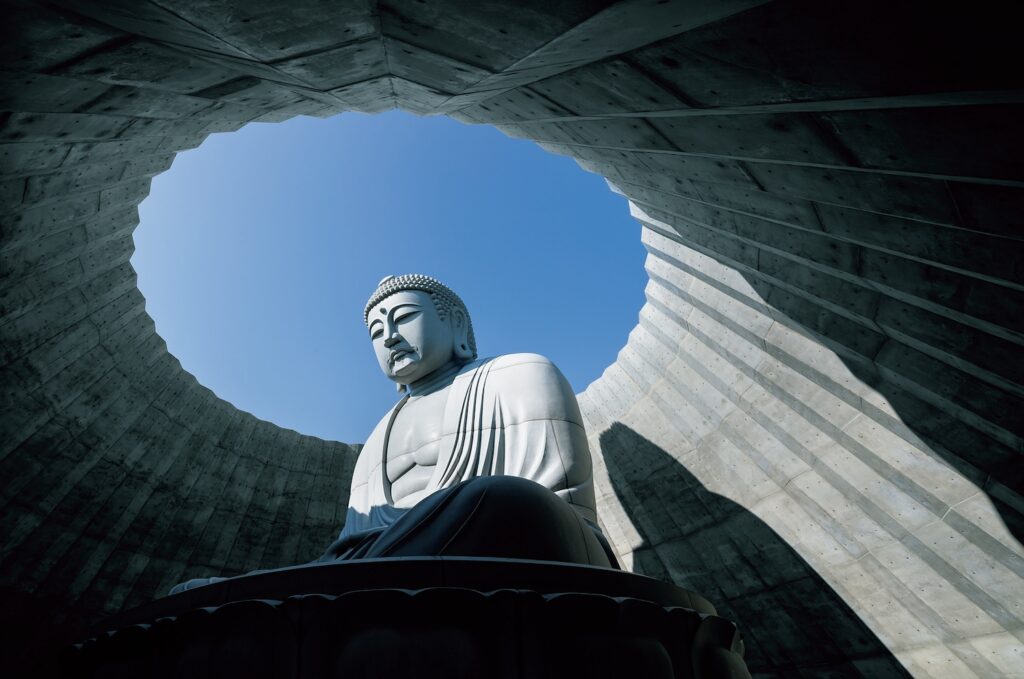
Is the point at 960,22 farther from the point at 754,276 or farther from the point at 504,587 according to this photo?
the point at 754,276

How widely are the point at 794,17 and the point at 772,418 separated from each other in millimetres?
4043

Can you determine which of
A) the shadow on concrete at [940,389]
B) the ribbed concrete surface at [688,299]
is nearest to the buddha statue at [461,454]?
the ribbed concrete surface at [688,299]

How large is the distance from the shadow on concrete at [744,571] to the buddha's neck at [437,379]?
229 centimetres

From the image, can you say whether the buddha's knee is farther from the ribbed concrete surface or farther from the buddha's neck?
the buddha's neck

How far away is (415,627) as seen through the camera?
1.72 meters

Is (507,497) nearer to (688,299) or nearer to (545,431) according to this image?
(545,431)

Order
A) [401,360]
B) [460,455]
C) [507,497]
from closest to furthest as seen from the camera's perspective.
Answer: [507,497], [460,455], [401,360]

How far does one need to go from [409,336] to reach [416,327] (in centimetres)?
10

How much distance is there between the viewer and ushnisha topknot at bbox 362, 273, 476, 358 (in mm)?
5328

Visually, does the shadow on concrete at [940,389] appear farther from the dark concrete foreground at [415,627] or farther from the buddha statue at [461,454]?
the dark concrete foreground at [415,627]

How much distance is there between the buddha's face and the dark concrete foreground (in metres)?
3.08

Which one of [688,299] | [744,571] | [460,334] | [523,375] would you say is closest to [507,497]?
[523,375]

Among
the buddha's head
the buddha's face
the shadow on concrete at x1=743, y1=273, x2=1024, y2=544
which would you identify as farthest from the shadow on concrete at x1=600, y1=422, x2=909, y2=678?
the buddha's face

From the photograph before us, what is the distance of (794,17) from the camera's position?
66.2 inches
